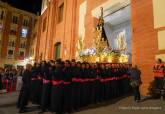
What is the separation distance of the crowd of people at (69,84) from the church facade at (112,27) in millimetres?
1982

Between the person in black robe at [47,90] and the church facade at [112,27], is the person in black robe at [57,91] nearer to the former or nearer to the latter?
the person in black robe at [47,90]

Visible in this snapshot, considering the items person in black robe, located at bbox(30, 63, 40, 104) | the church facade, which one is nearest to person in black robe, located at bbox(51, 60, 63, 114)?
person in black robe, located at bbox(30, 63, 40, 104)

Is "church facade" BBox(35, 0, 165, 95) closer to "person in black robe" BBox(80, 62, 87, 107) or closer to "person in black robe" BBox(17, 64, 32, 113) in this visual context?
"person in black robe" BBox(80, 62, 87, 107)

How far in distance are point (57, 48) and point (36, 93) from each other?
582 inches

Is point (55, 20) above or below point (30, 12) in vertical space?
below

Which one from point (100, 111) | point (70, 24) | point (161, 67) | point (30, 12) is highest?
point (30, 12)

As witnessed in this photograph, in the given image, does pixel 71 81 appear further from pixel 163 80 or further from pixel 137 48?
pixel 137 48

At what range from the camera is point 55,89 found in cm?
617

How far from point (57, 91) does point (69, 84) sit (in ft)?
1.71

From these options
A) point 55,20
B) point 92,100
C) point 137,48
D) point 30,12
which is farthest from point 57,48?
point 30,12

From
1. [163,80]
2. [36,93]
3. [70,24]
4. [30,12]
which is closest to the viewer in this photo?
[163,80]

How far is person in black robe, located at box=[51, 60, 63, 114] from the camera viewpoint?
6133mm

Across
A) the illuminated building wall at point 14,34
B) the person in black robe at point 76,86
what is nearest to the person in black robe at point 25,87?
the person in black robe at point 76,86

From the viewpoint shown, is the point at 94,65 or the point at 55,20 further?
the point at 55,20
